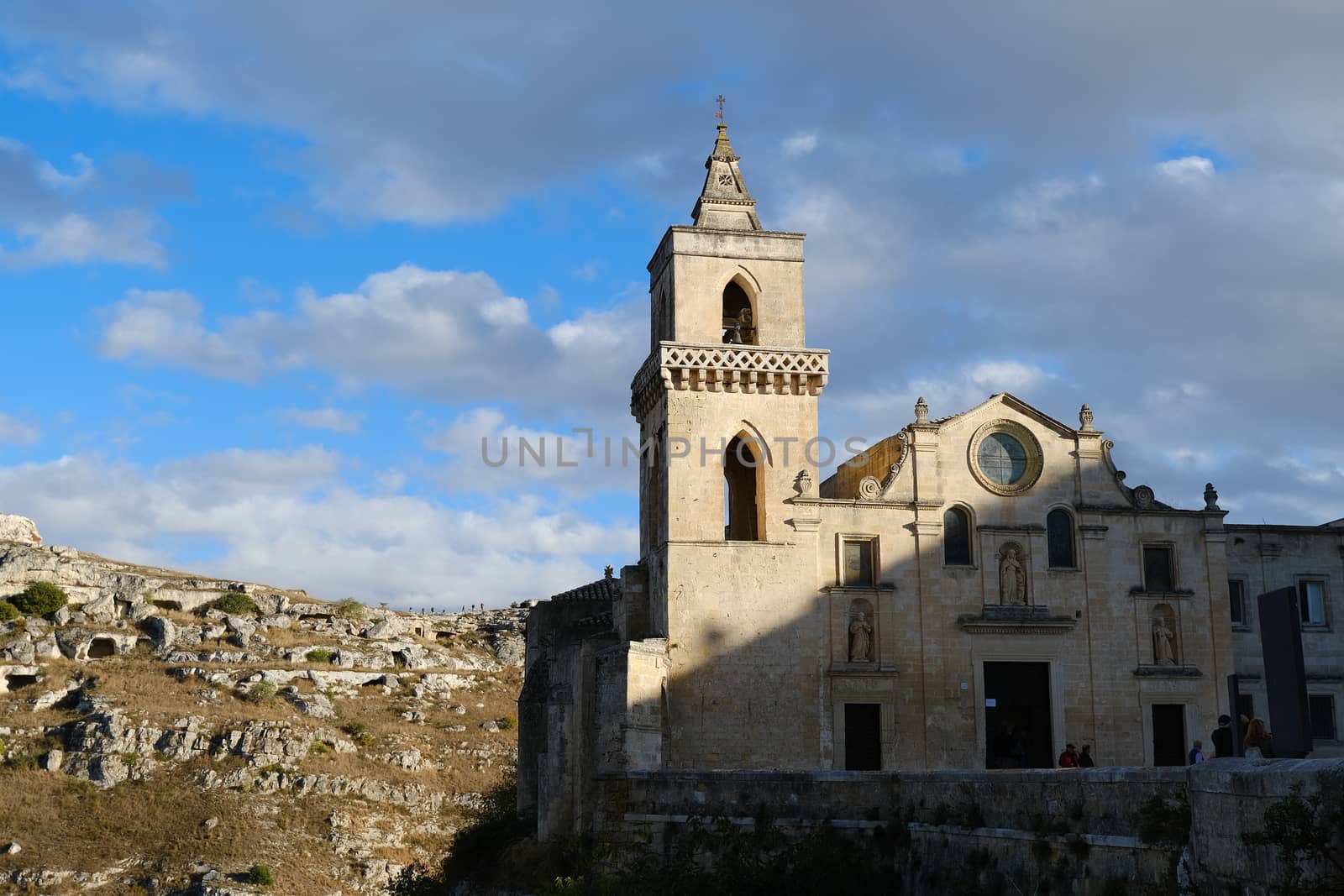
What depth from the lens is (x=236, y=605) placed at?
82.6 meters

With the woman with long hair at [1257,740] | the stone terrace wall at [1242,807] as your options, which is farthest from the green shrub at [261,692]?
the stone terrace wall at [1242,807]

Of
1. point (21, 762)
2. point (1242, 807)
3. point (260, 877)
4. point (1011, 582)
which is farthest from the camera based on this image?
point (21, 762)

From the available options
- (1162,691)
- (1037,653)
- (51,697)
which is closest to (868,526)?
(1037,653)

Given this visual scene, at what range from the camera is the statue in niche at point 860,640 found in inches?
1372

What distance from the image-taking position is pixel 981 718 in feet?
115

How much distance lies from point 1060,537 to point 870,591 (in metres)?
5.59

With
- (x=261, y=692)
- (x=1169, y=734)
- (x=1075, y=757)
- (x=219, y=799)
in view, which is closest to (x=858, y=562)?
(x=1075, y=757)

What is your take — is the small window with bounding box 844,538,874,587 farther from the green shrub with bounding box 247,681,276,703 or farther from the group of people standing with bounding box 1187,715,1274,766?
the green shrub with bounding box 247,681,276,703

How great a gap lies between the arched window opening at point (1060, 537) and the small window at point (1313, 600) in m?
6.91

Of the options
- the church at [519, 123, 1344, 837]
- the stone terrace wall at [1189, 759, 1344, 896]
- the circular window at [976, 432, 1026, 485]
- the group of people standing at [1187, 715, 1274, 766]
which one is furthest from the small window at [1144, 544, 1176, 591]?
the stone terrace wall at [1189, 759, 1344, 896]

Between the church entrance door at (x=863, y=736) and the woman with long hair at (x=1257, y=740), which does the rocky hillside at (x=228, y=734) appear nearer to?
the church entrance door at (x=863, y=736)

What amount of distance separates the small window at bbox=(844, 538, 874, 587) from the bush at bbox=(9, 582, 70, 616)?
59000mm

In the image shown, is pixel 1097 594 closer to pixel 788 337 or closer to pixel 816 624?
pixel 816 624

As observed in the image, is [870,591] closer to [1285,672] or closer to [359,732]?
[1285,672]
